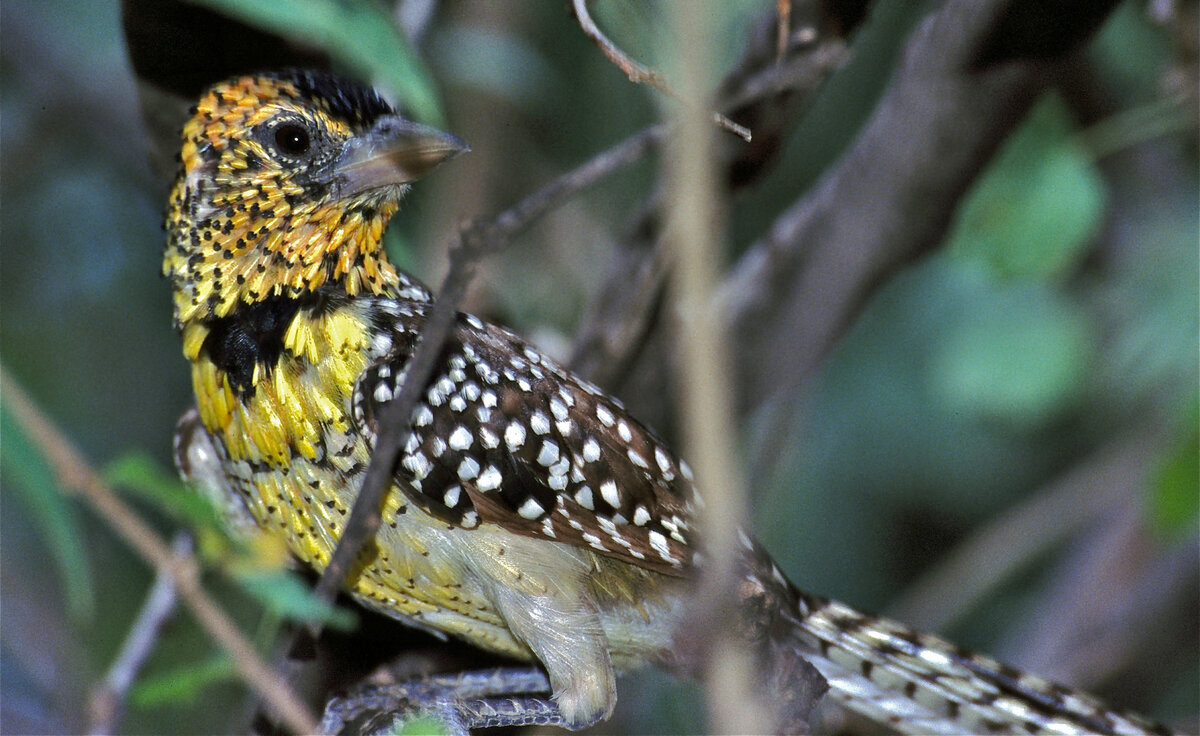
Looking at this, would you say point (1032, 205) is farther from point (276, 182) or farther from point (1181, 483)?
point (276, 182)

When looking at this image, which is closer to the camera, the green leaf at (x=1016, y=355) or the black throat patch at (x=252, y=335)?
the black throat patch at (x=252, y=335)

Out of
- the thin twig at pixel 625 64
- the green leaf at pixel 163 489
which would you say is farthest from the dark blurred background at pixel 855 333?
the green leaf at pixel 163 489

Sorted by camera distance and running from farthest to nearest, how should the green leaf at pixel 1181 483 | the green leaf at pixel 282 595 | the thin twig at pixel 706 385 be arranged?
the green leaf at pixel 1181 483, the green leaf at pixel 282 595, the thin twig at pixel 706 385

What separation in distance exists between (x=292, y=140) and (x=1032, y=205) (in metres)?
1.88

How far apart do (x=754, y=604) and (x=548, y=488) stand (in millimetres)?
450

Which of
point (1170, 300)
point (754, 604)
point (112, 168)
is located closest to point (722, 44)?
point (1170, 300)

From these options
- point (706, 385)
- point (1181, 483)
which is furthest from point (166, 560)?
point (1181, 483)

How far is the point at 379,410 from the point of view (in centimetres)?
202

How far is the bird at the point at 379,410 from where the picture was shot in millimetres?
2117

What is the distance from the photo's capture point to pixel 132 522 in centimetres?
124

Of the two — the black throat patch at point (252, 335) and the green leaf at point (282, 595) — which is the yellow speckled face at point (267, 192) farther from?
the green leaf at point (282, 595)

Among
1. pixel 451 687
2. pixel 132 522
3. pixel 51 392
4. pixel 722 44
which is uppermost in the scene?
pixel 722 44

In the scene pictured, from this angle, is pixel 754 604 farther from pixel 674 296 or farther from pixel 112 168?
pixel 112 168

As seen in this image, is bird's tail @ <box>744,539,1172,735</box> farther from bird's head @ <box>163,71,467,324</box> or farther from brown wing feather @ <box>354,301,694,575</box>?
bird's head @ <box>163,71,467,324</box>
